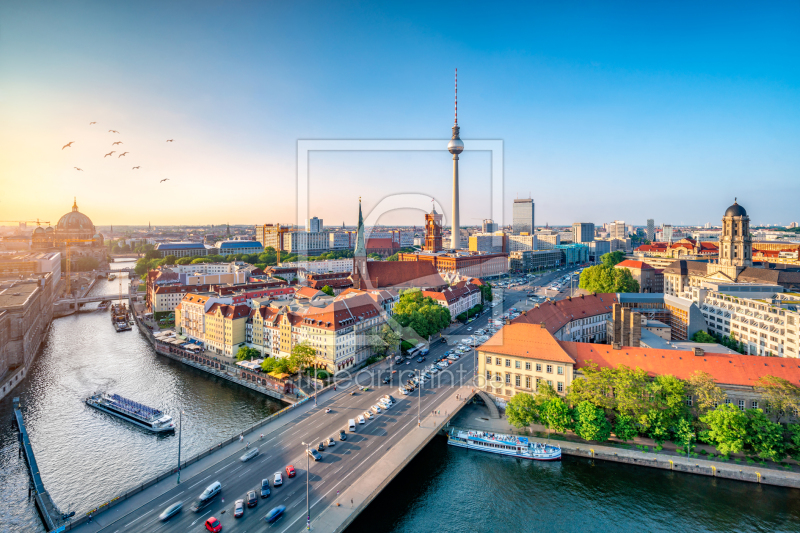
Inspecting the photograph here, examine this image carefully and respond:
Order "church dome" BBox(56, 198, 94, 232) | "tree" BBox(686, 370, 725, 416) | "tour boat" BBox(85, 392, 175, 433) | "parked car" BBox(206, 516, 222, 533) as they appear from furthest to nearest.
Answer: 1. "church dome" BBox(56, 198, 94, 232)
2. "tour boat" BBox(85, 392, 175, 433)
3. "tree" BBox(686, 370, 725, 416)
4. "parked car" BBox(206, 516, 222, 533)

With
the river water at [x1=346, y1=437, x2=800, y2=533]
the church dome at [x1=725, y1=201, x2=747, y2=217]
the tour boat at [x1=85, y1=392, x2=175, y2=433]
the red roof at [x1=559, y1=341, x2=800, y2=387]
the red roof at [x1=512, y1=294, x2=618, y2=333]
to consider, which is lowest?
the river water at [x1=346, y1=437, x2=800, y2=533]

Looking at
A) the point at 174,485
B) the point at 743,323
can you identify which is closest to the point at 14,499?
the point at 174,485

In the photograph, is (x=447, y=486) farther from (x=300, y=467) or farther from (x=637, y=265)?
(x=637, y=265)

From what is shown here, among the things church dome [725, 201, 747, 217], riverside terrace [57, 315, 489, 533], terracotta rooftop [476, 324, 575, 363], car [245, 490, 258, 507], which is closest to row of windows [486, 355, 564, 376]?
terracotta rooftop [476, 324, 575, 363]

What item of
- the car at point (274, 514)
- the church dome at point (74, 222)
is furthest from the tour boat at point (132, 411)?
the church dome at point (74, 222)

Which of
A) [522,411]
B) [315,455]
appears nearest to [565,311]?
[522,411]

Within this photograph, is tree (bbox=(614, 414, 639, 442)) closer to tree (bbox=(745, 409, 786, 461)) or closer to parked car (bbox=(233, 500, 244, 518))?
tree (bbox=(745, 409, 786, 461))
